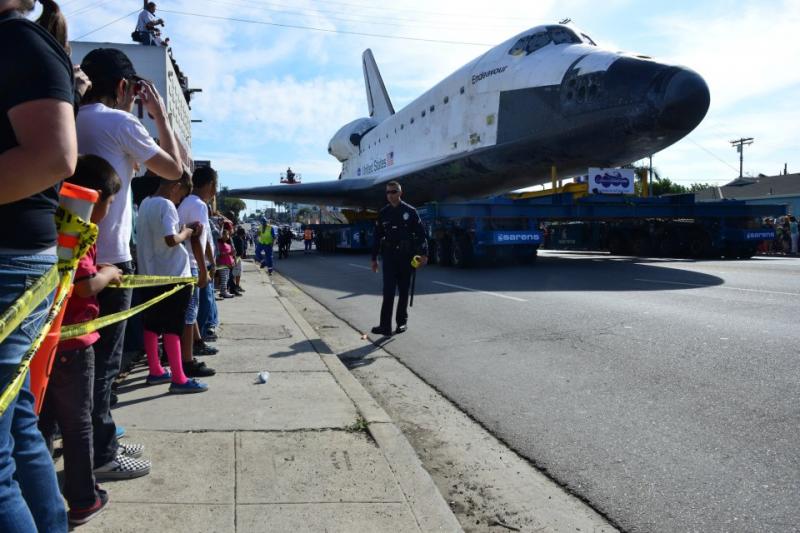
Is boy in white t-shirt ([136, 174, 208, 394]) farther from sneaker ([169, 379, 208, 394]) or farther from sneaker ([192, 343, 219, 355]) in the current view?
sneaker ([192, 343, 219, 355])

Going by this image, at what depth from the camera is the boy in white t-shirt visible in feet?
13.8

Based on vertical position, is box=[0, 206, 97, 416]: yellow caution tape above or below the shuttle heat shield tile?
below

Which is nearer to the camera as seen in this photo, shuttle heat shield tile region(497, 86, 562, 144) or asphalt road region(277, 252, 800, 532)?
asphalt road region(277, 252, 800, 532)

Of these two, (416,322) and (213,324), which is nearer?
(213,324)

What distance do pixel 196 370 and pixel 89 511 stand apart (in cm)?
243

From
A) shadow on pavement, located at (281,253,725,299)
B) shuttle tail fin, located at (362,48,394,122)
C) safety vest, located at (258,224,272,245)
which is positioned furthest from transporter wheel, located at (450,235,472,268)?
shuttle tail fin, located at (362,48,394,122)

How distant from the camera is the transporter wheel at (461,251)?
1510 cm

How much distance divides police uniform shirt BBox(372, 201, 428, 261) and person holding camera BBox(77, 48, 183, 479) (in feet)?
14.5

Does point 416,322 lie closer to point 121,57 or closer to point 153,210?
point 153,210

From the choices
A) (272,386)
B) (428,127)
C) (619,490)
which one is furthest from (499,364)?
(428,127)

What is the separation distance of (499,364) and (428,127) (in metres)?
13.0

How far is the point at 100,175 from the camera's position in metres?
2.35

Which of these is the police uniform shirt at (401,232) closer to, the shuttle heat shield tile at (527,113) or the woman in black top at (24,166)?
the woman in black top at (24,166)

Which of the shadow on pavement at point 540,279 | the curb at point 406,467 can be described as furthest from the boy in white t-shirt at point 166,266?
the shadow on pavement at point 540,279
